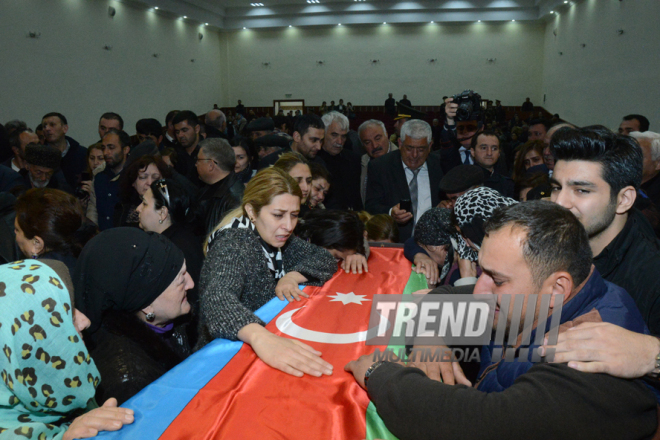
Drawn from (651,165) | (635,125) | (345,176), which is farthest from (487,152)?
(635,125)

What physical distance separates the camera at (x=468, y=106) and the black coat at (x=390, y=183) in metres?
0.52

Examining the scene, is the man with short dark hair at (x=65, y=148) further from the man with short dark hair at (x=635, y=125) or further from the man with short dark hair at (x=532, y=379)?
the man with short dark hair at (x=635, y=125)

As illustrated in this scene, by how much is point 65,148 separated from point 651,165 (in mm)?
5828

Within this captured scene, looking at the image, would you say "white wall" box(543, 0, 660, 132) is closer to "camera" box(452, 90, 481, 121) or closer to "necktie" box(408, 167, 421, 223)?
"camera" box(452, 90, 481, 121)

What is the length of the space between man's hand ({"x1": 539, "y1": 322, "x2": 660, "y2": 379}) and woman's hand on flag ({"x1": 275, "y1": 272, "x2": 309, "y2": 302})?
1148mm

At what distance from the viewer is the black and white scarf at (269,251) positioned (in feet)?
6.94

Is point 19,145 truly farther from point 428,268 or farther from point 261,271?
point 428,268

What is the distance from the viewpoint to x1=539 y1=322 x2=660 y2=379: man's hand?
98 centimetres

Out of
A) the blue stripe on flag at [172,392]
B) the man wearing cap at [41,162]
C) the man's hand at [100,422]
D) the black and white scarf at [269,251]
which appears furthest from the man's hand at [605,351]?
the man wearing cap at [41,162]

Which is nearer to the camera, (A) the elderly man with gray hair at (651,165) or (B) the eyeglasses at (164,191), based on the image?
(B) the eyeglasses at (164,191)

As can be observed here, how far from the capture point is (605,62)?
1284 cm

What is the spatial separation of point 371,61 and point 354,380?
21364 mm

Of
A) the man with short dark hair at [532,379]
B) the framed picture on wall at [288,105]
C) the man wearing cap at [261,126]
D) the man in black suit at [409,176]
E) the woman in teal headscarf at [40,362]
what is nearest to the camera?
the man with short dark hair at [532,379]

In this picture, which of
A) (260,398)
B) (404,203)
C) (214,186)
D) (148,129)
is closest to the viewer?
(260,398)
